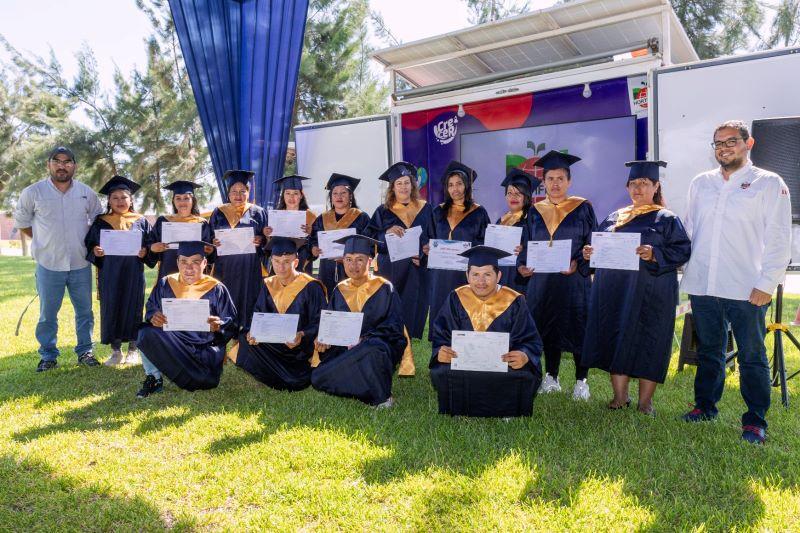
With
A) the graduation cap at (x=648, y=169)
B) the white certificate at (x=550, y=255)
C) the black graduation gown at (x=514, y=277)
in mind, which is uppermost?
the graduation cap at (x=648, y=169)

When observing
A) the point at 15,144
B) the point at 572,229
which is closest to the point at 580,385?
the point at 572,229

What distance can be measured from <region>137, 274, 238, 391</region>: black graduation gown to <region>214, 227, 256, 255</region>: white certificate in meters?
0.83

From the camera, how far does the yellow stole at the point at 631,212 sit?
444cm

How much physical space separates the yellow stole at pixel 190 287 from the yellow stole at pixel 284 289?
50 cm

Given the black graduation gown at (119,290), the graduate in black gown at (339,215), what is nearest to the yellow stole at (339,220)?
the graduate in black gown at (339,215)

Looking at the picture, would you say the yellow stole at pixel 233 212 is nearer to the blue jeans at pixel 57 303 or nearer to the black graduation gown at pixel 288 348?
the black graduation gown at pixel 288 348

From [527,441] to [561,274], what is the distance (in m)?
1.56

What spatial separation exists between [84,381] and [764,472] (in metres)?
5.70

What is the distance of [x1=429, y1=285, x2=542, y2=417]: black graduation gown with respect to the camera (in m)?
4.41

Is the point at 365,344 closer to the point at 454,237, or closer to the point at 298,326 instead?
the point at 298,326

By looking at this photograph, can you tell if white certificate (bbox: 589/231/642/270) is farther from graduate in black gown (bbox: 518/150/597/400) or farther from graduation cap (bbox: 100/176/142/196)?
graduation cap (bbox: 100/176/142/196)

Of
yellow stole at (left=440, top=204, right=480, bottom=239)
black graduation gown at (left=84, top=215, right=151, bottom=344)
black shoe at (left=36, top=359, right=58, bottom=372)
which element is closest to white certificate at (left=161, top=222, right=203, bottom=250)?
black graduation gown at (left=84, top=215, right=151, bottom=344)

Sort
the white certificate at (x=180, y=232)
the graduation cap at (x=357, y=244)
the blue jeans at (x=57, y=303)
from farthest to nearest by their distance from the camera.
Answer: the blue jeans at (x=57, y=303) → the white certificate at (x=180, y=232) → the graduation cap at (x=357, y=244)

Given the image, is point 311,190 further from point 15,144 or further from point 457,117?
point 15,144
